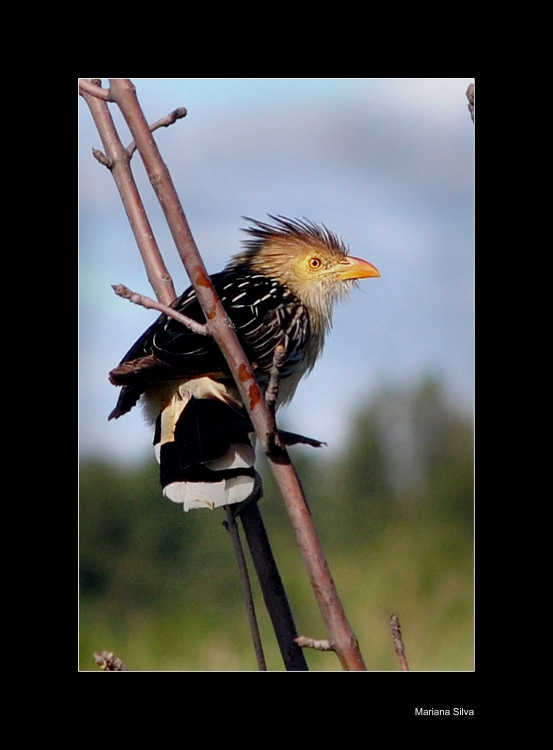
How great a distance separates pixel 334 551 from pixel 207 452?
62 cm

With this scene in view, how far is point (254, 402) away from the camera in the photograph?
5.99 feet

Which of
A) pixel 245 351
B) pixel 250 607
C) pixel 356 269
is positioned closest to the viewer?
pixel 250 607

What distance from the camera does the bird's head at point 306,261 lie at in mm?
2682

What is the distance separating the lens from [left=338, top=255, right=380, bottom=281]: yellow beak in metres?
2.64

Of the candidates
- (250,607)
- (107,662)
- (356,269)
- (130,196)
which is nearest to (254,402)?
(250,607)

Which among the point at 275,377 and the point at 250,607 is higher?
the point at 275,377

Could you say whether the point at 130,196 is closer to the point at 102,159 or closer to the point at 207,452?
the point at 102,159

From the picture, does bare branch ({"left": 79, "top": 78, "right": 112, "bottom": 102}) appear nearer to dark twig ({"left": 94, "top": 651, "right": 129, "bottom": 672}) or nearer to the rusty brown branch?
the rusty brown branch

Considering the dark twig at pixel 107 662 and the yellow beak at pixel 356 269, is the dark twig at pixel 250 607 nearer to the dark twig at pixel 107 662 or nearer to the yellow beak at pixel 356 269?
the dark twig at pixel 107 662
